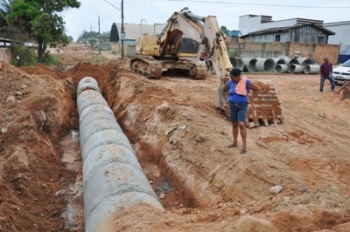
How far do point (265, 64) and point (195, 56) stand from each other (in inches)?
356

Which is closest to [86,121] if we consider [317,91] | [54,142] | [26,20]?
[54,142]

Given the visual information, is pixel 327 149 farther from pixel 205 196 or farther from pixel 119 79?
pixel 119 79

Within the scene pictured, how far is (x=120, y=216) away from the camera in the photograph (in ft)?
14.7

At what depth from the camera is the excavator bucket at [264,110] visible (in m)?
9.07

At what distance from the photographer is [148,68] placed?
16.0 metres

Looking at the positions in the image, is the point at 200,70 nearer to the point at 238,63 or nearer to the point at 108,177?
the point at 238,63

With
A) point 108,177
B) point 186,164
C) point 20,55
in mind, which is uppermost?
point 20,55

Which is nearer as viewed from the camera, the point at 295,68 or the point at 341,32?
the point at 295,68

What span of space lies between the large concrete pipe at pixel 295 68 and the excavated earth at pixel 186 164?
433 inches

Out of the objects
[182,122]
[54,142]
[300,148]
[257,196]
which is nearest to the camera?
[257,196]

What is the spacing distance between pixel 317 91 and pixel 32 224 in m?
13.3

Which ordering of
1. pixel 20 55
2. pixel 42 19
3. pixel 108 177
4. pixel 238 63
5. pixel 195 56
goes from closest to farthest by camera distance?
pixel 108 177, pixel 195 56, pixel 20 55, pixel 42 19, pixel 238 63

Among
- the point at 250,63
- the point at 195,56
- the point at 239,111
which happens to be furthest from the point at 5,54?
the point at 250,63

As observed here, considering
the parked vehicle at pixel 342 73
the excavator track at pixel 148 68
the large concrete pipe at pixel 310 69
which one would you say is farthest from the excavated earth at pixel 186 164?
the large concrete pipe at pixel 310 69
